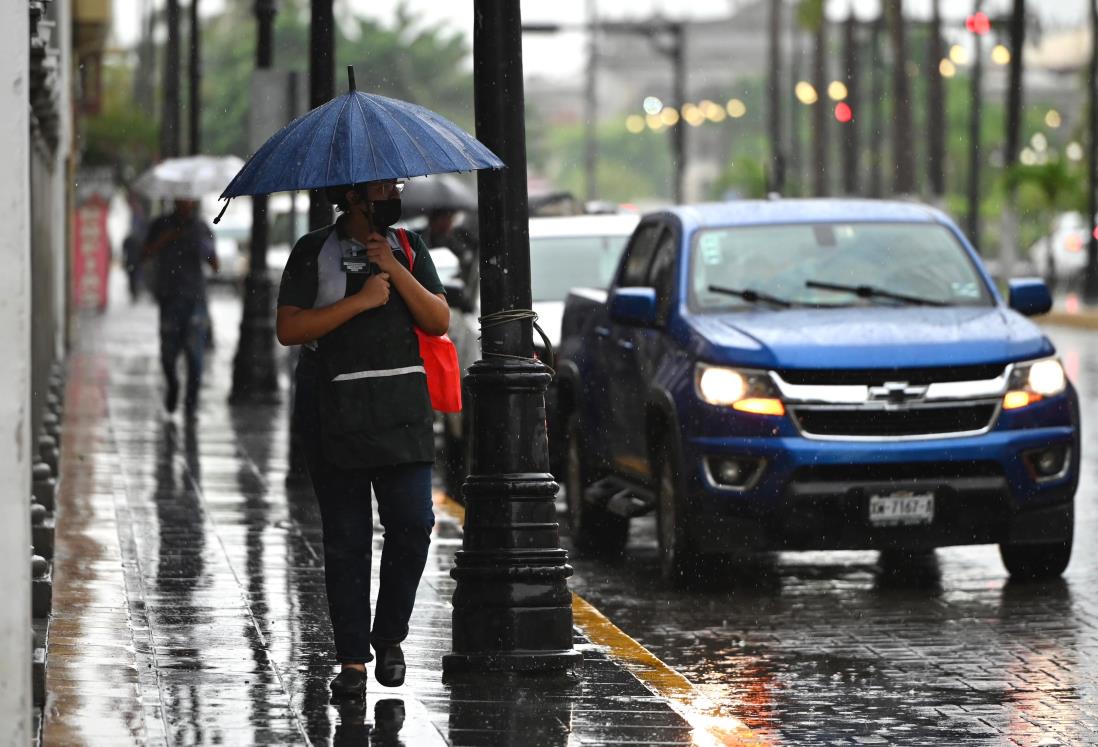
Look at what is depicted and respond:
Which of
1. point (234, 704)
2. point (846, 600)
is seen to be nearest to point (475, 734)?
point (234, 704)

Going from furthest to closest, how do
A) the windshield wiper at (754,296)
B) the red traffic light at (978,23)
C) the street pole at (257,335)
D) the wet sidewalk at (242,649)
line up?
1. the red traffic light at (978,23)
2. the street pole at (257,335)
3. the windshield wiper at (754,296)
4. the wet sidewalk at (242,649)

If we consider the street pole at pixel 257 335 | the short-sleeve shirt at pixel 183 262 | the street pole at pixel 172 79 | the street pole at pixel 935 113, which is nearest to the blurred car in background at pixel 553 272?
the short-sleeve shirt at pixel 183 262

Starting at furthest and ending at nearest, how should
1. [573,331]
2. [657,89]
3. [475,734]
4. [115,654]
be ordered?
[657,89]
[573,331]
[115,654]
[475,734]

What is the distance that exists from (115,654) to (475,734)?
1780mm

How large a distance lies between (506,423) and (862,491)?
2754mm

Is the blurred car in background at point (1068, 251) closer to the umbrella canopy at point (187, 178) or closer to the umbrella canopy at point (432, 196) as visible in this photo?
the umbrella canopy at point (432, 196)

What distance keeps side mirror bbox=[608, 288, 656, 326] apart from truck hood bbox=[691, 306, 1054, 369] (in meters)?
0.30

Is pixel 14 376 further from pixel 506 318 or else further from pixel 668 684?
pixel 668 684

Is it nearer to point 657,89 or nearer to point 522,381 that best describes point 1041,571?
point 522,381

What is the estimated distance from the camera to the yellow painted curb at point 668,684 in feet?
24.5

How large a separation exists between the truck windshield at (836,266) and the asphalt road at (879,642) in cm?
136

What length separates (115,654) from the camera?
8.48 m

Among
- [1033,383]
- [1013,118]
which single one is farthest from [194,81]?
[1013,118]

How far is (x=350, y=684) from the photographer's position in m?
7.75
